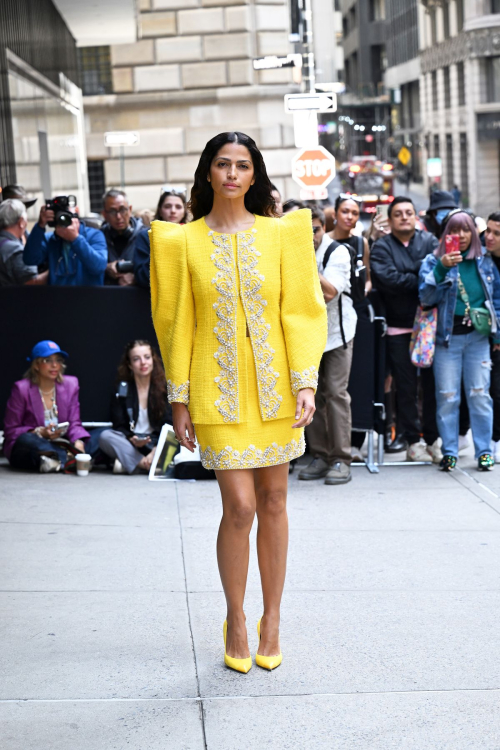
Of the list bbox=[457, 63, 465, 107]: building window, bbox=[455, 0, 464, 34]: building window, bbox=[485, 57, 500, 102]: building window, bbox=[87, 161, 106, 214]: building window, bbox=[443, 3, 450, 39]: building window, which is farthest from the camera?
bbox=[443, 3, 450, 39]: building window

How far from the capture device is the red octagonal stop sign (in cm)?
1641

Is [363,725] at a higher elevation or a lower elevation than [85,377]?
lower

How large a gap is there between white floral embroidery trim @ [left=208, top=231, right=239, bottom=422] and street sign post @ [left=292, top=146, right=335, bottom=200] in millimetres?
12317

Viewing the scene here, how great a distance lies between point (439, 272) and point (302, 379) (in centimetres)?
413

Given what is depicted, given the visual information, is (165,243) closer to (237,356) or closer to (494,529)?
(237,356)

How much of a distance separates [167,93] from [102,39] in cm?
241

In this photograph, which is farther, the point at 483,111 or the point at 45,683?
the point at 483,111

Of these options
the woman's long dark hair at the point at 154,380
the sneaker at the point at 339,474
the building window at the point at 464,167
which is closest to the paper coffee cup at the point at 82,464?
the woman's long dark hair at the point at 154,380

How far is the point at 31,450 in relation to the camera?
336 inches

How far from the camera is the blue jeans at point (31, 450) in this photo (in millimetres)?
8523

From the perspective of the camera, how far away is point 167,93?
805 inches

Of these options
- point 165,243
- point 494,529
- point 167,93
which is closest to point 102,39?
point 167,93

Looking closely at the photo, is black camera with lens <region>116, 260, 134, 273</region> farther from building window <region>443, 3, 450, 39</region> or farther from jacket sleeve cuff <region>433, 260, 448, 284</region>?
building window <region>443, 3, 450, 39</region>

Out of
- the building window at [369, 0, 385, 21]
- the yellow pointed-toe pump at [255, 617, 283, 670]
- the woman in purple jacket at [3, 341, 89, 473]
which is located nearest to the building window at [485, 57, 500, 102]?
the woman in purple jacket at [3, 341, 89, 473]
